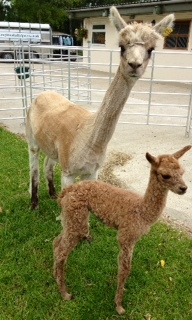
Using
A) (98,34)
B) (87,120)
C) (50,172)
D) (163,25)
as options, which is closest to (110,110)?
(87,120)

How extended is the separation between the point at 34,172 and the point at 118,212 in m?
1.78

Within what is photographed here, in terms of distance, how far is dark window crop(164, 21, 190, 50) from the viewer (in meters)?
14.7

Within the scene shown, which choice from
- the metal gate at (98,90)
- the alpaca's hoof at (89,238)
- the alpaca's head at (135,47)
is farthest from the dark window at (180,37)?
the alpaca's hoof at (89,238)

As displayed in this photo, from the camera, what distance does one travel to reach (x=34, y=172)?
3.96 metres

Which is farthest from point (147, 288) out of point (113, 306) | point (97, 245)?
point (97, 245)

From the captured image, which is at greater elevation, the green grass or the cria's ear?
the cria's ear

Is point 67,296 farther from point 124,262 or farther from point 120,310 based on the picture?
point 124,262

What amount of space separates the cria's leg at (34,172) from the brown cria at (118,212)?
139 centimetres

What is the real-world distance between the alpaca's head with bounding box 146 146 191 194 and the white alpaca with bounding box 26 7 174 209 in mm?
754

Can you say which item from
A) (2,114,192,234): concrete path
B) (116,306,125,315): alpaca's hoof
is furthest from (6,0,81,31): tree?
(116,306,125,315): alpaca's hoof

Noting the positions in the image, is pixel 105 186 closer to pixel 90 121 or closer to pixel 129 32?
pixel 90 121

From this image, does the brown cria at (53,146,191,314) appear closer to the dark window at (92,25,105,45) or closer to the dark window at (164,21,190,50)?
the dark window at (164,21,190,50)

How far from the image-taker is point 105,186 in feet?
8.65

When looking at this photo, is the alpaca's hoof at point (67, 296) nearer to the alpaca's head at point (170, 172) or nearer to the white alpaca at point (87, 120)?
the white alpaca at point (87, 120)
